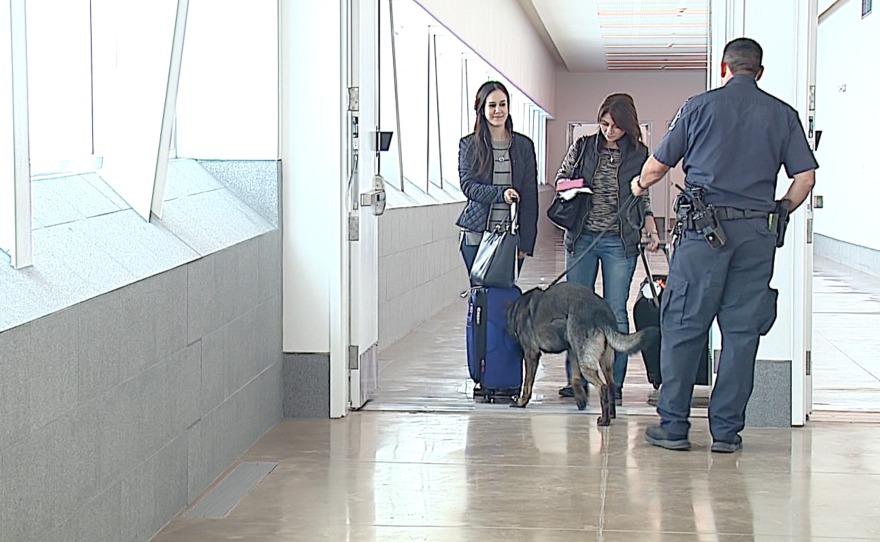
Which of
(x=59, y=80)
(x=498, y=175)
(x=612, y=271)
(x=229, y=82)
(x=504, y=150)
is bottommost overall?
(x=612, y=271)

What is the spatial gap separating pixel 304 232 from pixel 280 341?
0.47 metres

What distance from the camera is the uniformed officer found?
454cm

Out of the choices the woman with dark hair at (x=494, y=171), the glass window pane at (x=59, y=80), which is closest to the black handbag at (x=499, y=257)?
the woman with dark hair at (x=494, y=171)

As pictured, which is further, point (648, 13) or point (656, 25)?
point (656, 25)

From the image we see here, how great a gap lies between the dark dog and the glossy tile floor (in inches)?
7.8

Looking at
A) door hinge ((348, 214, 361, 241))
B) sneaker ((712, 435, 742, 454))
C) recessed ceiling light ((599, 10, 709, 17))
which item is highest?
recessed ceiling light ((599, 10, 709, 17))

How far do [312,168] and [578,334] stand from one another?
4.34ft

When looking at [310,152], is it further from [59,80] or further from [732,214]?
[732,214]

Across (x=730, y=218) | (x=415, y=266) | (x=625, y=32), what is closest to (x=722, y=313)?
(x=730, y=218)

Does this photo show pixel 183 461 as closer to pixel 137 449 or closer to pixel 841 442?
pixel 137 449

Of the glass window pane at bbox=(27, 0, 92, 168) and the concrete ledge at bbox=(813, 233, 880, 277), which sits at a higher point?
the glass window pane at bbox=(27, 0, 92, 168)

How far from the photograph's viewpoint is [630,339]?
5227mm

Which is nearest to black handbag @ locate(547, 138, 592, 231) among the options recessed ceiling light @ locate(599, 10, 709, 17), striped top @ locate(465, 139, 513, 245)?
striped top @ locate(465, 139, 513, 245)

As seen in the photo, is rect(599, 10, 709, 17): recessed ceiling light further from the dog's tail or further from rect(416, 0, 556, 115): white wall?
the dog's tail
